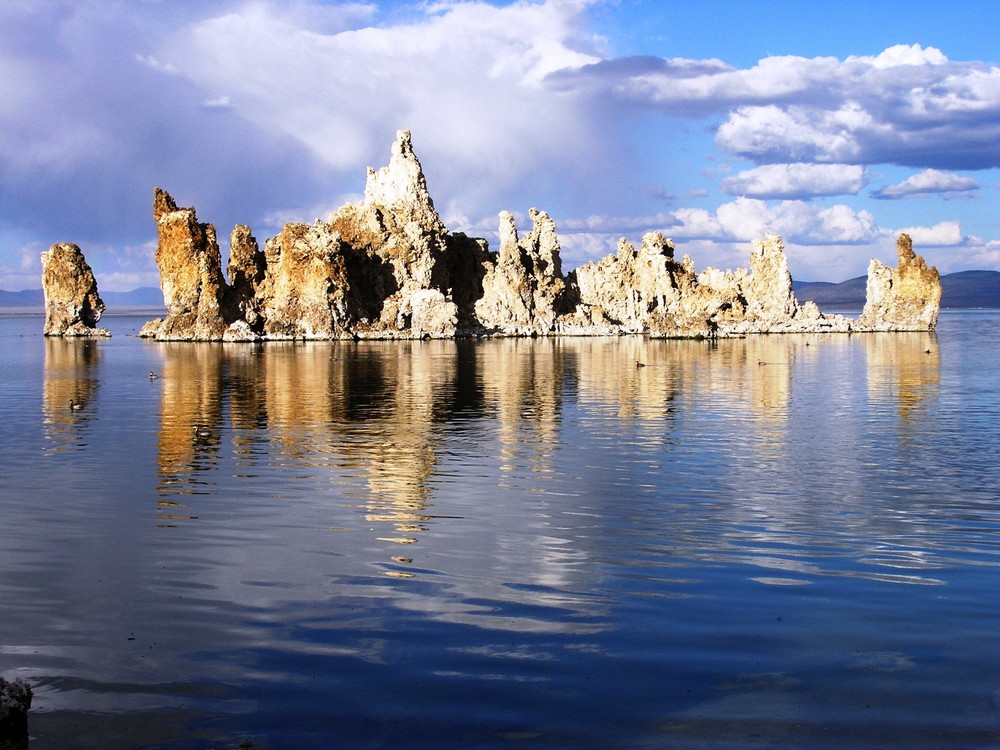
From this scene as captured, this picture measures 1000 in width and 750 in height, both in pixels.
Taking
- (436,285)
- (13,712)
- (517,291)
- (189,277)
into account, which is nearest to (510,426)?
(13,712)

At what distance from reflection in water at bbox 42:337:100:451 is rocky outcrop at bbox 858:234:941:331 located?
12318 centimetres

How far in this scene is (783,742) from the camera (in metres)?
10.3

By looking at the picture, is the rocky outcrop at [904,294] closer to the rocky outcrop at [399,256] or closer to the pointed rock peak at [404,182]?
the rocky outcrop at [399,256]

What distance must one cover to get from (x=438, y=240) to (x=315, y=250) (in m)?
25.7

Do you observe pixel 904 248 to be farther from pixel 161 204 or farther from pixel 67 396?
pixel 67 396

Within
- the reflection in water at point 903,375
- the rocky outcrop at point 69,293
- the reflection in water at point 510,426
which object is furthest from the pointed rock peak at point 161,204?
the reflection in water at point 903,375

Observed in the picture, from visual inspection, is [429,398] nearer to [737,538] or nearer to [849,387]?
[849,387]

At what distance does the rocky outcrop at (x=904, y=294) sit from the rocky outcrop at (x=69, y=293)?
408 feet

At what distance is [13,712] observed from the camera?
10008 millimetres

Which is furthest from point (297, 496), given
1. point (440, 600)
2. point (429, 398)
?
point (429, 398)

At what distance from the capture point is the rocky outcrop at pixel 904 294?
168 m

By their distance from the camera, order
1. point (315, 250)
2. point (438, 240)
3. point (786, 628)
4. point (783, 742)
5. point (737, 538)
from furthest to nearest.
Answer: point (438, 240) → point (315, 250) → point (737, 538) → point (786, 628) → point (783, 742)

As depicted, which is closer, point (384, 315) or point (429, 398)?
point (429, 398)

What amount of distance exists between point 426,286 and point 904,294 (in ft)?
257
